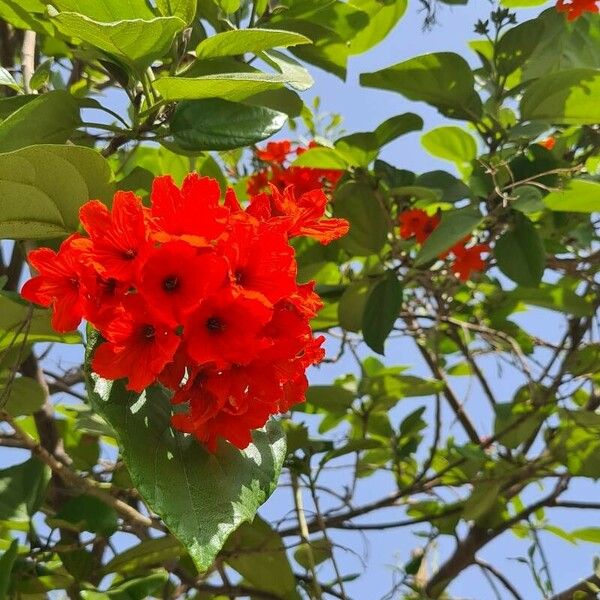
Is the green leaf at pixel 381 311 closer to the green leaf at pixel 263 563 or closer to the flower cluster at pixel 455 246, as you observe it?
the flower cluster at pixel 455 246

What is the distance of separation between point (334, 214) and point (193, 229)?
66cm

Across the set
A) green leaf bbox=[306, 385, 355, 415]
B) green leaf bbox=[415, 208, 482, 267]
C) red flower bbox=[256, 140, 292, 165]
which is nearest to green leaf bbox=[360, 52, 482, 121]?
green leaf bbox=[415, 208, 482, 267]

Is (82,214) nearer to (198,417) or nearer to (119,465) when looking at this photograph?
(198,417)

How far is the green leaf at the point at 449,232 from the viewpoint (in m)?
0.98

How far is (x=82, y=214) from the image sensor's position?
618 millimetres

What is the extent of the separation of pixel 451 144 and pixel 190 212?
0.88 m

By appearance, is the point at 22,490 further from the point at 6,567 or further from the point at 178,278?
the point at 178,278

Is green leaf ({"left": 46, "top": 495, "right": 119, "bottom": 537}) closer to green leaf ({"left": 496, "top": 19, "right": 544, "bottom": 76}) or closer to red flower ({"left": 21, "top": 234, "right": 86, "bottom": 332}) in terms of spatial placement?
red flower ({"left": 21, "top": 234, "right": 86, "bottom": 332})

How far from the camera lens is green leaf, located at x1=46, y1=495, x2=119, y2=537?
3.36ft

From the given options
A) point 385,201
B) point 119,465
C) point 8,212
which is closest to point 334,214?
point 385,201

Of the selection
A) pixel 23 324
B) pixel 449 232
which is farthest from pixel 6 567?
pixel 449 232

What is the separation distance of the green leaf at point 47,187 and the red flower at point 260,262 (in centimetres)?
18

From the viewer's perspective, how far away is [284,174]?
136 cm

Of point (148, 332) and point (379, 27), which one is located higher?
point (379, 27)
